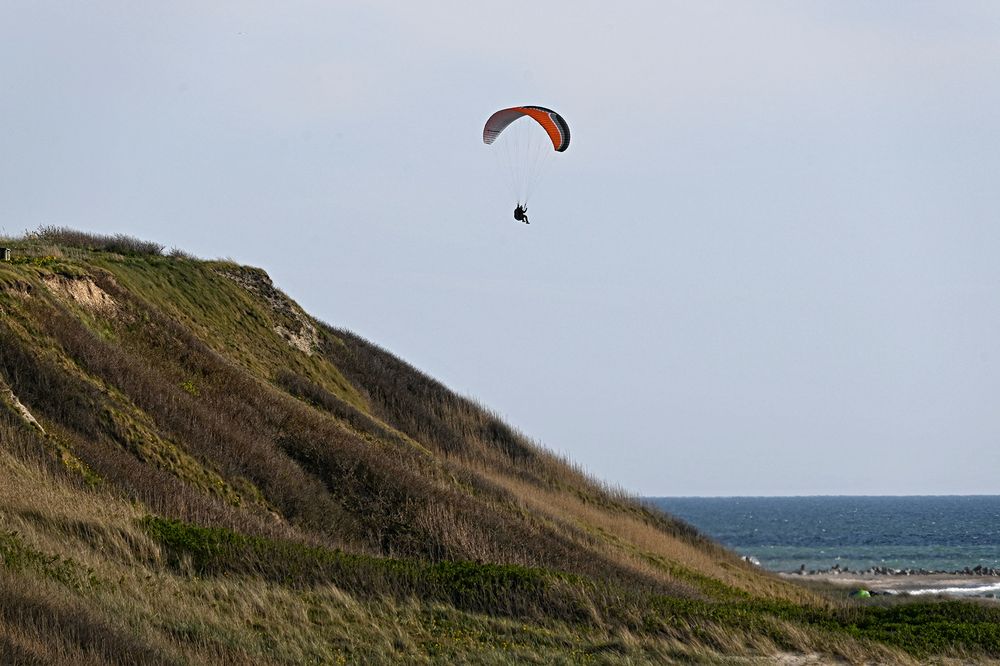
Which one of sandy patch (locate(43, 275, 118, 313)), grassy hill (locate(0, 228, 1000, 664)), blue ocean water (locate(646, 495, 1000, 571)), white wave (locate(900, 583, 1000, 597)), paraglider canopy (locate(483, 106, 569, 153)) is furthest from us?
blue ocean water (locate(646, 495, 1000, 571))

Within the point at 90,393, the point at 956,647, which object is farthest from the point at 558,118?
the point at 956,647

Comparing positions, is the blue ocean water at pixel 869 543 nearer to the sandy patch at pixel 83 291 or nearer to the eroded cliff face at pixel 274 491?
the eroded cliff face at pixel 274 491

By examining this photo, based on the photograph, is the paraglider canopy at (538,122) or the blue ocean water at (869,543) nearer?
the paraglider canopy at (538,122)

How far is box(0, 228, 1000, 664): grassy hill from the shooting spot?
1453 centimetres

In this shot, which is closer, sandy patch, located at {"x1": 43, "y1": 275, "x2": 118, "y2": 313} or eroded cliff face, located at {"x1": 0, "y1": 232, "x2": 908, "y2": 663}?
eroded cliff face, located at {"x1": 0, "y1": 232, "x2": 908, "y2": 663}

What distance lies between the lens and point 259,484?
25.3m

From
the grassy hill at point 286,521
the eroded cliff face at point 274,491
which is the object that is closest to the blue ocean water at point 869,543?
the eroded cliff face at point 274,491

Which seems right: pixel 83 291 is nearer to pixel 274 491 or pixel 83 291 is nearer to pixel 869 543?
pixel 274 491

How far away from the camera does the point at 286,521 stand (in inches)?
953

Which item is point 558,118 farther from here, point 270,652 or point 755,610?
point 270,652

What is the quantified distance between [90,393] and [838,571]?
55669 millimetres

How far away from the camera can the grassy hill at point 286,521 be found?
14531 millimetres

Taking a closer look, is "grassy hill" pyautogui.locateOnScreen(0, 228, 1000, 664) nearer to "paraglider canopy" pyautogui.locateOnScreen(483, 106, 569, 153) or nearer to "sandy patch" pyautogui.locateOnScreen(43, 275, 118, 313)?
"sandy patch" pyautogui.locateOnScreen(43, 275, 118, 313)

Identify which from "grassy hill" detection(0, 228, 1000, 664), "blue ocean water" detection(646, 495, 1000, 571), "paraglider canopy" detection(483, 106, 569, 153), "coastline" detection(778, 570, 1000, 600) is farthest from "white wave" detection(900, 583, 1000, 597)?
"paraglider canopy" detection(483, 106, 569, 153)
